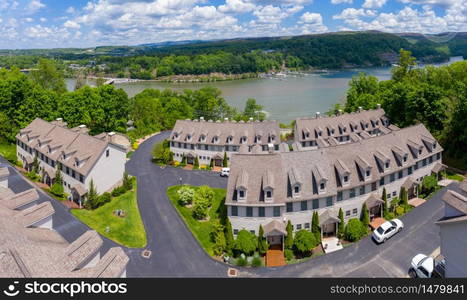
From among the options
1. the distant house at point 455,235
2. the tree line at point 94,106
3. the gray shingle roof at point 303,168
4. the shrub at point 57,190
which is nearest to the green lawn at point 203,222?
the gray shingle roof at point 303,168

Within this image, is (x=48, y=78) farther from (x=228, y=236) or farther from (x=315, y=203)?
(x=315, y=203)

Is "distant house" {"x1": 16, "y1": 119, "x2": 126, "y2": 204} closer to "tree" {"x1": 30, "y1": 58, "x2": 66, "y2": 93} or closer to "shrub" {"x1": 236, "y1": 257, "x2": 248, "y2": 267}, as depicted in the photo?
"shrub" {"x1": 236, "y1": 257, "x2": 248, "y2": 267}

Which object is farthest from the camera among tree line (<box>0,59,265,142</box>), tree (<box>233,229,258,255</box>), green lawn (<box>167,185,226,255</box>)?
tree line (<box>0,59,265,142</box>)

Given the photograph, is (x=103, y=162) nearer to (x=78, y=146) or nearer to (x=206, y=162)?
(x=78, y=146)

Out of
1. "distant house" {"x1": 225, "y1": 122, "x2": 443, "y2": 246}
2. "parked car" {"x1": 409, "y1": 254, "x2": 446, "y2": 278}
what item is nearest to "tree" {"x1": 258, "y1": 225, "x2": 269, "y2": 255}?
"distant house" {"x1": 225, "y1": 122, "x2": 443, "y2": 246}

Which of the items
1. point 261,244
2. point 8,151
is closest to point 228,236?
point 261,244

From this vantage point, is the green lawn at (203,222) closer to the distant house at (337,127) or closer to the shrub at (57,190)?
the shrub at (57,190)
